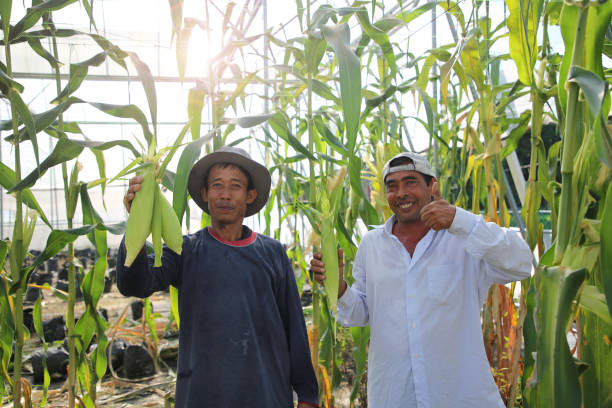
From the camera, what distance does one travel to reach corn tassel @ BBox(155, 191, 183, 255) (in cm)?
86

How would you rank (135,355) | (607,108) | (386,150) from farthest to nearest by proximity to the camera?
(135,355)
(386,150)
(607,108)

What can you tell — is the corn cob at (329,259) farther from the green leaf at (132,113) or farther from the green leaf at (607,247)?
the green leaf at (607,247)

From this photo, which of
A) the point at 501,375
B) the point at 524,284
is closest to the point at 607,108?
the point at 524,284

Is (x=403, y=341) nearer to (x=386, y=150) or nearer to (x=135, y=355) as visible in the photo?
(x=386, y=150)

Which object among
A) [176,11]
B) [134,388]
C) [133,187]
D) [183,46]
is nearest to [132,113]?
[133,187]

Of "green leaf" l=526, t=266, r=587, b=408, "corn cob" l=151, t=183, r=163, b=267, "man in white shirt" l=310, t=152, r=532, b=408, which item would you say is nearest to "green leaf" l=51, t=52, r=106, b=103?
"corn cob" l=151, t=183, r=163, b=267

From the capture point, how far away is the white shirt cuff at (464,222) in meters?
1.20

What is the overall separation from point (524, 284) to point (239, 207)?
93 cm

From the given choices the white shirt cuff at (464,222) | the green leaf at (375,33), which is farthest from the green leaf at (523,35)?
the white shirt cuff at (464,222)

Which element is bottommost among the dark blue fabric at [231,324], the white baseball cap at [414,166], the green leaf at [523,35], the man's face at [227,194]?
the dark blue fabric at [231,324]

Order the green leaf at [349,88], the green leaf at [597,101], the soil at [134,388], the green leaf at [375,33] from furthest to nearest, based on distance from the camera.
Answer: the soil at [134,388], the green leaf at [375,33], the green leaf at [349,88], the green leaf at [597,101]

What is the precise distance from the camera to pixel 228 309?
118cm

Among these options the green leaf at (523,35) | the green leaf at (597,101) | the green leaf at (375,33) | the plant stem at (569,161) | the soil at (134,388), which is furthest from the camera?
the soil at (134,388)

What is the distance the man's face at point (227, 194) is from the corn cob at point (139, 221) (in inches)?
15.4
